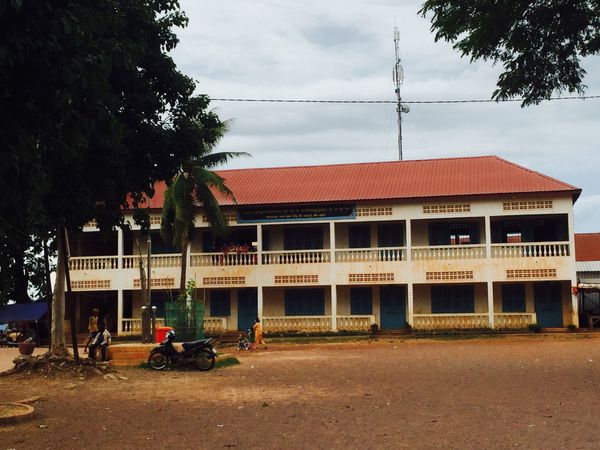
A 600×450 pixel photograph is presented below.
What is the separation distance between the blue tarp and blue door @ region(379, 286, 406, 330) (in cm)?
1231

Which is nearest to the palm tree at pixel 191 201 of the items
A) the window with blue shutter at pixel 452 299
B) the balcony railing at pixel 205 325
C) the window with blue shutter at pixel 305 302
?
the balcony railing at pixel 205 325

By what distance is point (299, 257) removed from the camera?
2828cm

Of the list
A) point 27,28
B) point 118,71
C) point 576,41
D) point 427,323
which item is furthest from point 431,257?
point 27,28

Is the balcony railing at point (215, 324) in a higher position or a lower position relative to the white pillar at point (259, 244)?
lower

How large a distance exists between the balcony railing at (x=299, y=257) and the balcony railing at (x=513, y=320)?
6.42m

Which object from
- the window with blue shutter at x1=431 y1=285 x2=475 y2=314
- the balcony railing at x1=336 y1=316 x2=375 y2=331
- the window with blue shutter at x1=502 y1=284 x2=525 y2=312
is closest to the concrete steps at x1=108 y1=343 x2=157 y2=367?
the balcony railing at x1=336 y1=316 x2=375 y2=331

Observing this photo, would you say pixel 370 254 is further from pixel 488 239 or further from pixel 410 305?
pixel 488 239

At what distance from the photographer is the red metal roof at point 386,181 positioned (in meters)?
27.1

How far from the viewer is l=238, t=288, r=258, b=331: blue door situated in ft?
96.1

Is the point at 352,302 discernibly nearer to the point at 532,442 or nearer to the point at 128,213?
the point at 128,213

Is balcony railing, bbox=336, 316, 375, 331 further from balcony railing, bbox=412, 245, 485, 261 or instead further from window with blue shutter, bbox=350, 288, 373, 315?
balcony railing, bbox=412, 245, 485, 261

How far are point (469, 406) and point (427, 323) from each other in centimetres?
1784

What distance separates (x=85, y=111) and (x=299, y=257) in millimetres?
20733

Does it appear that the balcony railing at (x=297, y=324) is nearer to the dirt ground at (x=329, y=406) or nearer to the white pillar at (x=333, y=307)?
the white pillar at (x=333, y=307)
